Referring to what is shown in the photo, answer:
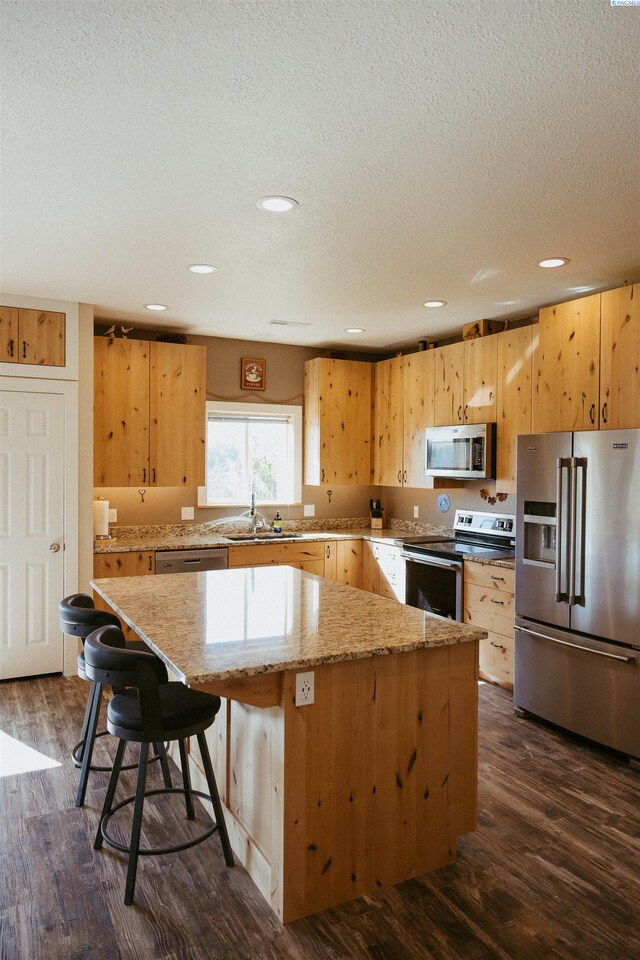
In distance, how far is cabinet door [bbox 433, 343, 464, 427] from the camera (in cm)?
508

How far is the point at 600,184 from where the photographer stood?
2.55 metres

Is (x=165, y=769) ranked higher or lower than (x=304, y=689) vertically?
lower

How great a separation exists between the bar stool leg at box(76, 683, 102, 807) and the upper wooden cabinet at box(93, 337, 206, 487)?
7.68 ft

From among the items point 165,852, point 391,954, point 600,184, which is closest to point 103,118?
point 600,184

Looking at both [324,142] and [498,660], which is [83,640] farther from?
[498,660]

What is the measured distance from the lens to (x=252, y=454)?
6078 millimetres

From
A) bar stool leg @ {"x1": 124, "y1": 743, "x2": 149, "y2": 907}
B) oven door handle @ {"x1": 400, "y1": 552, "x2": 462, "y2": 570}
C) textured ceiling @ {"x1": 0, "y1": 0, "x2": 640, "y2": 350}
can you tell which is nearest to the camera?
textured ceiling @ {"x1": 0, "y1": 0, "x2": 640, "y2": 350}

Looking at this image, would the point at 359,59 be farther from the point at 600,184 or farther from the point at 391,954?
the point at 391,954

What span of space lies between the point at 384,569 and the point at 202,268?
2943mm

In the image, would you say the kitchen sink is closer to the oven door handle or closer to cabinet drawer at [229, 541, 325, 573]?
cabinet drawer at [229, 541, 325, 573]

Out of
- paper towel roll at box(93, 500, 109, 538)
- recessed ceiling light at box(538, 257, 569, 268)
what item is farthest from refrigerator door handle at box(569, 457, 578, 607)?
paper towel roll at box(93, 500, 109, 538)

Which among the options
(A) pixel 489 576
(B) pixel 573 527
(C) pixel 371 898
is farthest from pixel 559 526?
(C) pixel 371 898

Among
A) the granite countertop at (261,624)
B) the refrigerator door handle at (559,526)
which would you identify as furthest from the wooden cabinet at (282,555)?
the refrigerator door handle at (559,526)

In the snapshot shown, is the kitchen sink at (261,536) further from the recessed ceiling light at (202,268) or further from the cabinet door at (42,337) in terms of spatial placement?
the recessed ceiling light at (202,268)
